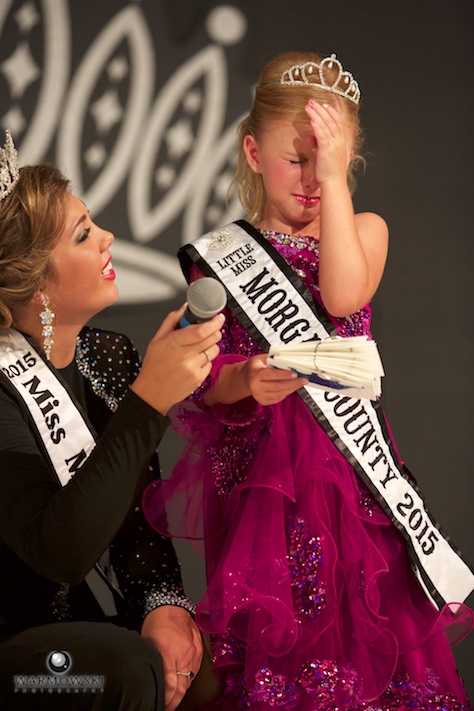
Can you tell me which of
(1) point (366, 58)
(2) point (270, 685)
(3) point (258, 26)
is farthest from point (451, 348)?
(2) point (270, 685)

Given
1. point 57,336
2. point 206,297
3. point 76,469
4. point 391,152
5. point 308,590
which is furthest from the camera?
point 391,152

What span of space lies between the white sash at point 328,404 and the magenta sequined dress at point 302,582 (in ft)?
0.09

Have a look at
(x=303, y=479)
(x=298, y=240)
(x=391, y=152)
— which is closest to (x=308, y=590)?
(x=303, y=479)

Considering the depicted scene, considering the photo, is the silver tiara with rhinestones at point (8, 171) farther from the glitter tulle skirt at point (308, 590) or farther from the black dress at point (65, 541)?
the glitter tulle skirt at point (308, 590)

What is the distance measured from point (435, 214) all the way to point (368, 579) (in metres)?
1.54

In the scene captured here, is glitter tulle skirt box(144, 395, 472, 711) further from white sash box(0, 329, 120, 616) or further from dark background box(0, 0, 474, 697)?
dark background box(0, 0, 474, 697)

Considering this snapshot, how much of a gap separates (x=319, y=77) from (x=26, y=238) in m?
0.64

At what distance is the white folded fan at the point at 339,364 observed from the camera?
1.39 m

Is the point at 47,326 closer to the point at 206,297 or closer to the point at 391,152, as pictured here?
the point at 206,297

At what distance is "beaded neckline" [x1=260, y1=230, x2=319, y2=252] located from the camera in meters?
1.88

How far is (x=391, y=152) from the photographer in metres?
2.88

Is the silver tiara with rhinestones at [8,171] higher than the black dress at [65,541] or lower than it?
higher

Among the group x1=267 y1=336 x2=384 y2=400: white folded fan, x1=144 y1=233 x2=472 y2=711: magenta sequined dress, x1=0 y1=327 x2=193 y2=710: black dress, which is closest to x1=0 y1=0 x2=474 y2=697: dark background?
x1=144 y1=233 x2=472 y2=711: magenta sequined dress

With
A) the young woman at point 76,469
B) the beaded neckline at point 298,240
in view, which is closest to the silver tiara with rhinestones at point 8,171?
the young woman at point 76,469
